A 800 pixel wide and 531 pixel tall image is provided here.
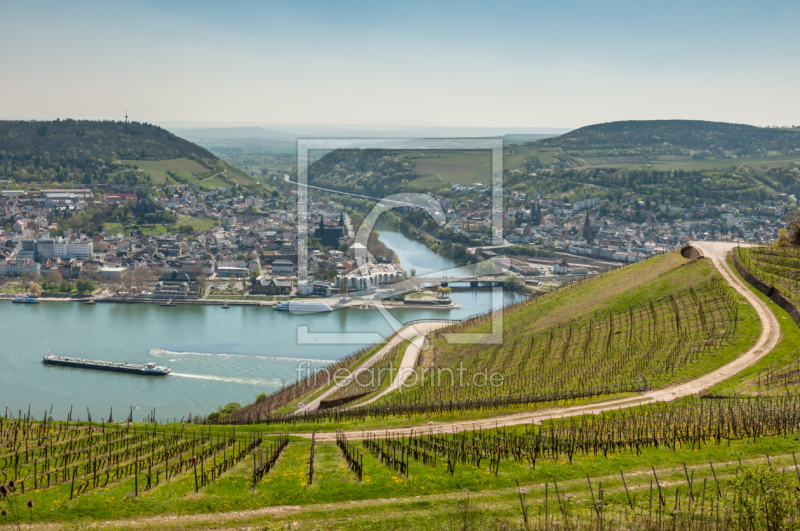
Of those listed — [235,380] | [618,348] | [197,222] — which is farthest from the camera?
[197,222]

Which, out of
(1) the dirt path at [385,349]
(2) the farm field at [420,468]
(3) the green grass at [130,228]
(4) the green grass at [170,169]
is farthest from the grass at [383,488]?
(4) the green grass at [170,169]

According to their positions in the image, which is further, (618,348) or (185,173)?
(185,173)

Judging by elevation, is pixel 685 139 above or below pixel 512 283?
above

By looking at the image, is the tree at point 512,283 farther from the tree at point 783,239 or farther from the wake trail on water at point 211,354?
the tree at point 783,239

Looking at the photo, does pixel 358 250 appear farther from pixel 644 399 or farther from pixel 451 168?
pixel 451 168

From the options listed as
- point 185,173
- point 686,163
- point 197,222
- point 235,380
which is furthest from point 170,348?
point 686,163

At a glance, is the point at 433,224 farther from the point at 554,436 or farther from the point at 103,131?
the point at 103,131

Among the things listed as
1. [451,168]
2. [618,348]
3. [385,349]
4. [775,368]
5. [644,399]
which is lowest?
[385,349]
